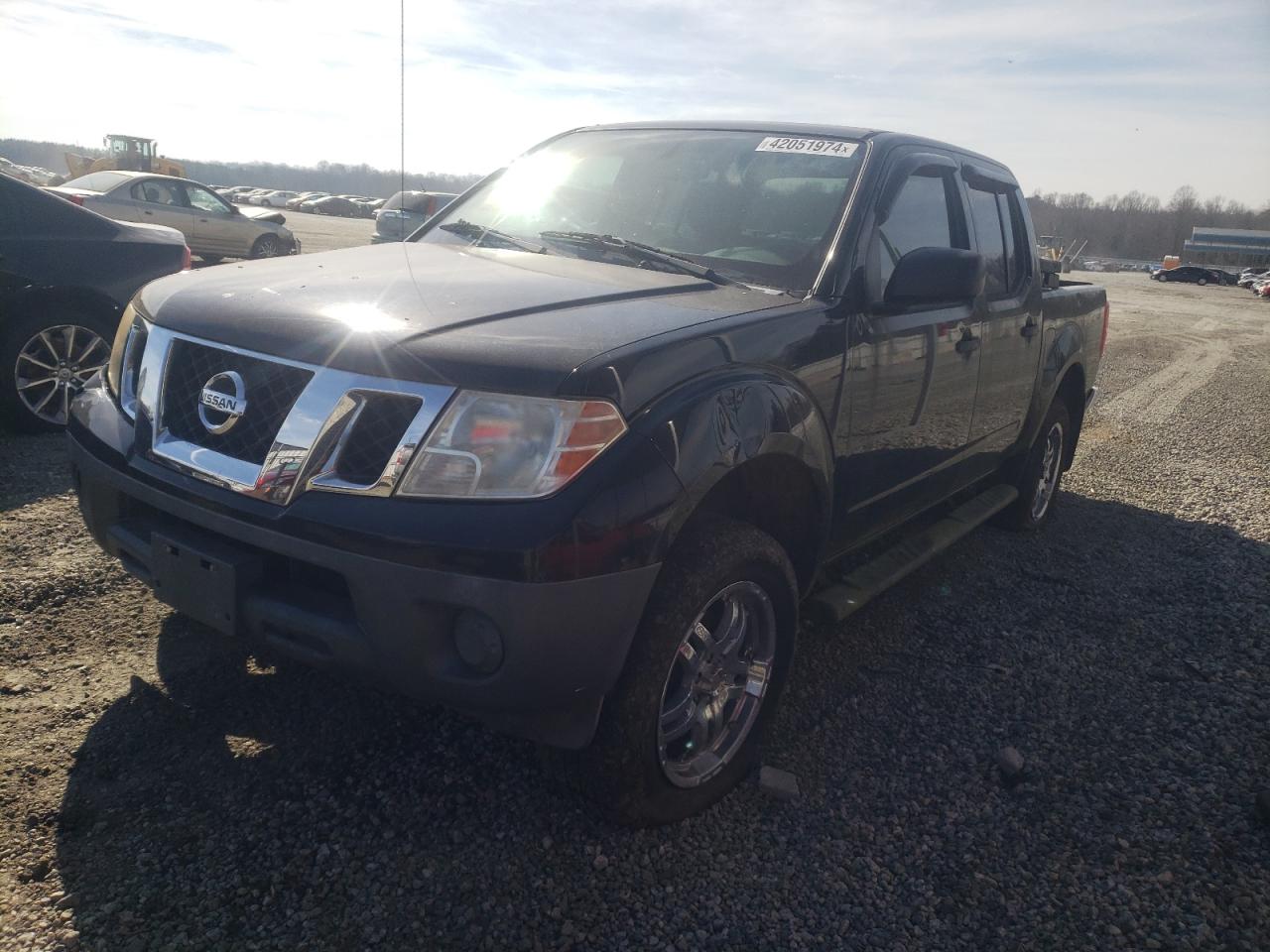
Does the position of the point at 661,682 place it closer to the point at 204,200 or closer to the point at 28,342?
the point at 28,342

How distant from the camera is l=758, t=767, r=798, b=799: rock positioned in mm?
2637

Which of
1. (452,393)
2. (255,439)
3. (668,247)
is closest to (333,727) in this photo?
(255,439)

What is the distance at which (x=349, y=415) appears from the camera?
6.59ft

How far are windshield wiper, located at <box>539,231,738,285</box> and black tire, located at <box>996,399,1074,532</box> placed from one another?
2.78 metres

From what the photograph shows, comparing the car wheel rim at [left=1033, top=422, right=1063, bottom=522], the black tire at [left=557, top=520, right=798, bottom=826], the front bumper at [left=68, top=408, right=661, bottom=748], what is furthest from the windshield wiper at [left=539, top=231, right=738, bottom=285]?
the car wheel rim at [left=1033, top=422, right=1063, bottom=522]

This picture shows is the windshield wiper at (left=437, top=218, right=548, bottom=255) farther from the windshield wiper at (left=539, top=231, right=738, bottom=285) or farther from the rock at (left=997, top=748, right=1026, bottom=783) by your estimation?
the rock at (left=997, top=748, right=1026, bottom=783)

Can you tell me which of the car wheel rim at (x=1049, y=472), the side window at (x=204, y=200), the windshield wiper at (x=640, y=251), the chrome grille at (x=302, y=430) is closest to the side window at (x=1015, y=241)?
the car wheel rim at (x=1049, y=472)

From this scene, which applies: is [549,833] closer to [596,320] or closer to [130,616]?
[596,320]

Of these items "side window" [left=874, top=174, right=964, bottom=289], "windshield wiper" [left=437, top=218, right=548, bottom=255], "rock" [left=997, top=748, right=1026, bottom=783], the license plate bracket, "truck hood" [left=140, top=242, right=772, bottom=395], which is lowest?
"rock" [left=997, top=748, right=1026, bottom=783]

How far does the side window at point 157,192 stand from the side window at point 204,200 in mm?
254

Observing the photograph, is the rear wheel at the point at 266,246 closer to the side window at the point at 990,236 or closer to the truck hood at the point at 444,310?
the side window at the point at 990,236

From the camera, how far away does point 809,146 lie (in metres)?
3.30

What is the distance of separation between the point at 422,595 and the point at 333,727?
1047 millimetres

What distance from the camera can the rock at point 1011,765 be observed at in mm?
2848
